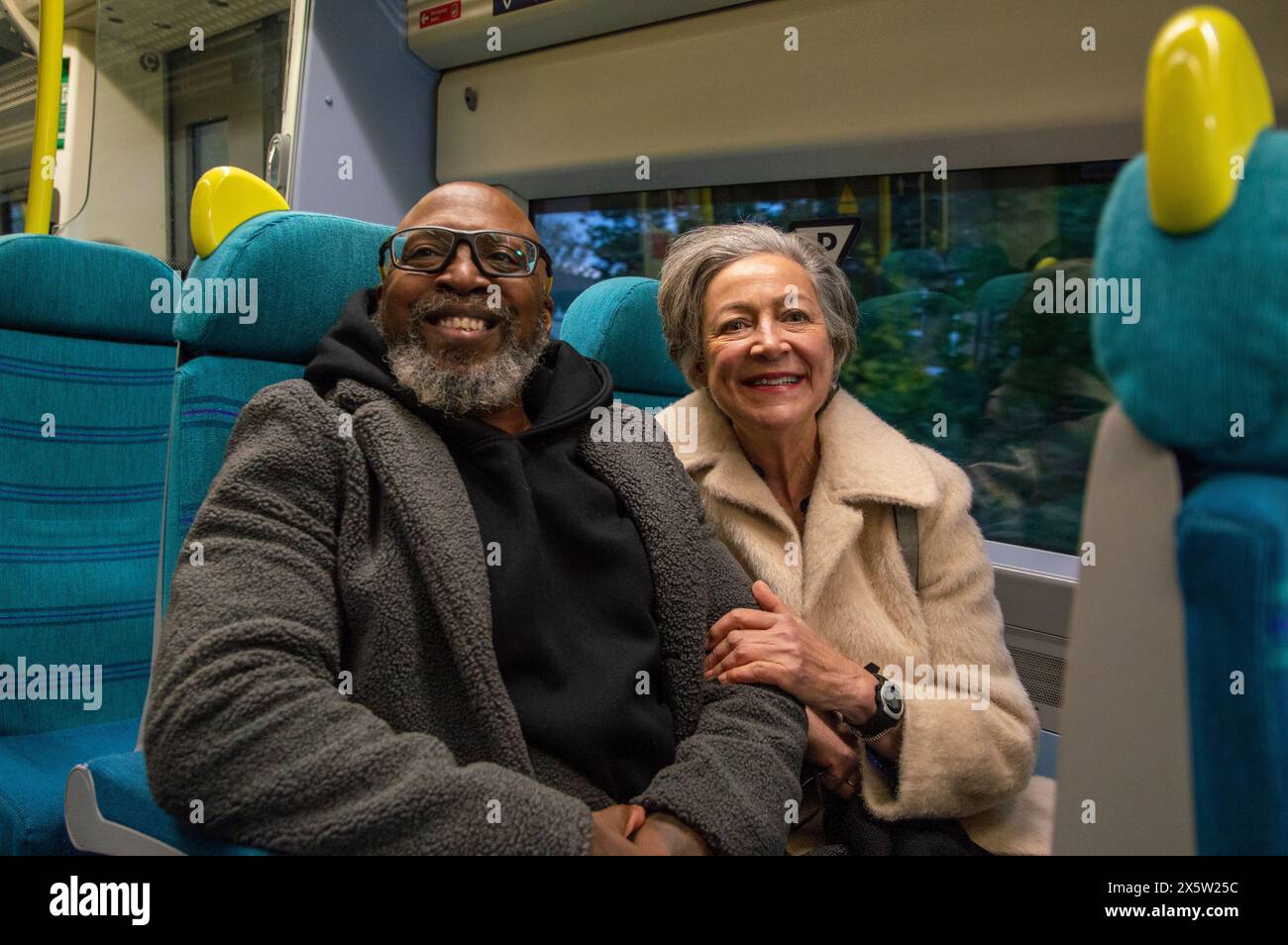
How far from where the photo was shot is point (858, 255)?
2.77 m

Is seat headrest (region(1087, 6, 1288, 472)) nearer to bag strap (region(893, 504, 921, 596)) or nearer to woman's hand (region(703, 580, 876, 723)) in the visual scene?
woman's hand (region(703, 580, 876, 723))

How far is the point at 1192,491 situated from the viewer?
76cm

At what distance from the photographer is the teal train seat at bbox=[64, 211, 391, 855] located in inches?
62.6

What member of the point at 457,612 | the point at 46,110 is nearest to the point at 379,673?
the point at 457,612

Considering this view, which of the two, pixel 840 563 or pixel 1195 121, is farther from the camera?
pixel 840 563

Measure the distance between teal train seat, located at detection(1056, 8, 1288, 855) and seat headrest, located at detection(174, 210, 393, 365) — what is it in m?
1.36

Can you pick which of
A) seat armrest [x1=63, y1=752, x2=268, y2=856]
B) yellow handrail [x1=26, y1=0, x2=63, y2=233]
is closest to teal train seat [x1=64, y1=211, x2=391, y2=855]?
seat armrest [x1=63, y1=752, x2=268, y2=856]

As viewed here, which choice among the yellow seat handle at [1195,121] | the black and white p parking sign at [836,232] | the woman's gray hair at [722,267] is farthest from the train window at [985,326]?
the yellow seat handle at [1195,121]

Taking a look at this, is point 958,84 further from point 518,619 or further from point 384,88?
point 384,88

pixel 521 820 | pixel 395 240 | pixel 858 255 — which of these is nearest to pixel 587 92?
pixel 858 255

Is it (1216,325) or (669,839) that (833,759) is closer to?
(669,839)

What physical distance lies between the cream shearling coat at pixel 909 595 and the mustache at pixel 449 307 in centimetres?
48

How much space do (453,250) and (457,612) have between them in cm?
66

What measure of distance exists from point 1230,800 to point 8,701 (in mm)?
2486
